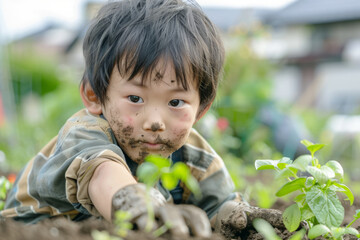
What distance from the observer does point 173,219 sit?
105 centimetres

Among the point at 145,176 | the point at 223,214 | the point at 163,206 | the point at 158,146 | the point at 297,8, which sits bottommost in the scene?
the point at 297,8

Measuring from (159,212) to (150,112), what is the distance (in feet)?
1.78

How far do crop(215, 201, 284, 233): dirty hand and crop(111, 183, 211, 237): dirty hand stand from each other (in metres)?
0.44

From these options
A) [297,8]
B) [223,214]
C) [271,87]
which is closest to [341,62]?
[297,8]

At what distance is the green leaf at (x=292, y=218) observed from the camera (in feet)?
4.59

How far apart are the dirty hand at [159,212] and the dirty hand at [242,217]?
0.44 meters

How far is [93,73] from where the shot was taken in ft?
5.54

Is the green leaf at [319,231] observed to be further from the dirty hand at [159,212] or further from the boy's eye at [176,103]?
the boy's eye at [176,103]

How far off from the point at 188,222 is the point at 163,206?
0.25ft

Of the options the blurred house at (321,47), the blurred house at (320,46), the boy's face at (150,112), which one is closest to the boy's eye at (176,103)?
the boy's face at (150,112)

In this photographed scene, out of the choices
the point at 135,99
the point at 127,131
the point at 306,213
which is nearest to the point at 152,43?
the point at 135,99

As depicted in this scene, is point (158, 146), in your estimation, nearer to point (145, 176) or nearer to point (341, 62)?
point (145, 176)

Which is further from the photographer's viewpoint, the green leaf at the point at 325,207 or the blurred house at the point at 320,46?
the blurred house at the point at 320,46

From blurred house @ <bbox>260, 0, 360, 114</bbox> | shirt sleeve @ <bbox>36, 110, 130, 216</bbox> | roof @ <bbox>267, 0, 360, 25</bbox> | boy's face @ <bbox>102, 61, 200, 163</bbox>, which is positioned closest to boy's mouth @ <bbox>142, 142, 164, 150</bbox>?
boy's face @ <bbox>102, 61, 200, 163</bbox>
